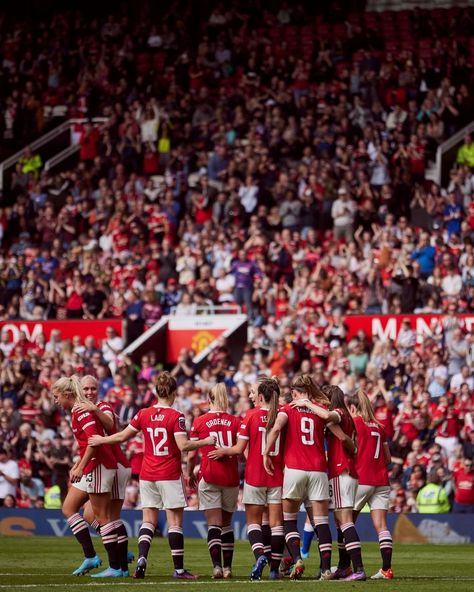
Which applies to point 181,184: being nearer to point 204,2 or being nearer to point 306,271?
point 306,271

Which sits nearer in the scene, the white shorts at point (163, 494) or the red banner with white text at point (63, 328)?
the white shorts at point (163, 494)

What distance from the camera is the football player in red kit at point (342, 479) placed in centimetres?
1495

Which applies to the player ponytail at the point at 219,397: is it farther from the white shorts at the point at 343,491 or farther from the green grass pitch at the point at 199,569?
the green grass pitch at the point at 199,569

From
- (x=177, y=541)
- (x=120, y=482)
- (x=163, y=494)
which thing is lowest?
(x=177, y=541)

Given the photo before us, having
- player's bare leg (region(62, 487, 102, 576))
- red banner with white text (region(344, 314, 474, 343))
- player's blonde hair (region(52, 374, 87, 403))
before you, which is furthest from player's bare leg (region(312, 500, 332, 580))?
red banner with white text (region(344, 314, 474, 343))

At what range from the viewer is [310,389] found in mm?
14969

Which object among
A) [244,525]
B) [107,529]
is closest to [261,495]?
[107,529]

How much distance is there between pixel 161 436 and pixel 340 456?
1.84 metres

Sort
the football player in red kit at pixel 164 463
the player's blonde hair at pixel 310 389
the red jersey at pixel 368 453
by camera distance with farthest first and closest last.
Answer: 1. the red jersey at pixel 368 453
2. the player's blonde hair at pixel 310 389
3. the football player in red kit at pixel 164 463

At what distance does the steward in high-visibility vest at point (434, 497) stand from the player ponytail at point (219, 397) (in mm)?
8741

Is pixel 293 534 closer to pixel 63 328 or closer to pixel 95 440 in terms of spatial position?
pixel 95 440

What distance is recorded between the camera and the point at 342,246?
29750 millimetres

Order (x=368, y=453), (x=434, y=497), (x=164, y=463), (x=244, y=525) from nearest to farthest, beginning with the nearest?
(x=164, y=463) < (x=368, y=453) < (x=434, y=497) < (x=244, y=525)

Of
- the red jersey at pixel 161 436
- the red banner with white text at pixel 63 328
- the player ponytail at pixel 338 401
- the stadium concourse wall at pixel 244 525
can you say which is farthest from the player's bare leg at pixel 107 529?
the red banner with white text at pixel 63 328
